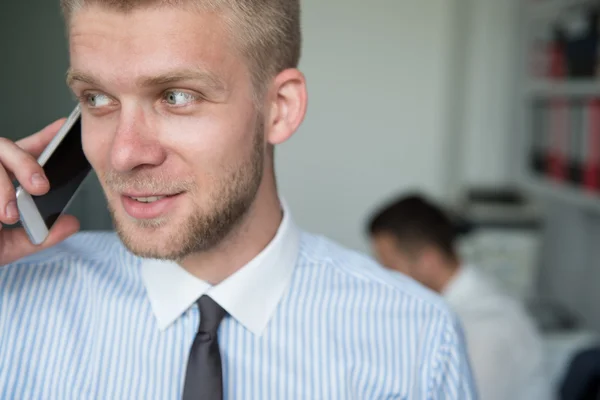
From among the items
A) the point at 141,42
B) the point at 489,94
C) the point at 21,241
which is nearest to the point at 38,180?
the point at 21,241

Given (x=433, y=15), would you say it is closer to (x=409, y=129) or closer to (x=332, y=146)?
(x=409, y=129)

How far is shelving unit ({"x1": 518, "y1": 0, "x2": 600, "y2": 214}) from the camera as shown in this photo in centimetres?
287

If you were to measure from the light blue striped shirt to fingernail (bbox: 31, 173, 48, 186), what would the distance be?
0.21m

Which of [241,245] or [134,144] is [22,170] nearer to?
[134,144]

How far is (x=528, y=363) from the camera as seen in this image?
226 centimetres

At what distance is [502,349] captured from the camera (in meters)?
2.22

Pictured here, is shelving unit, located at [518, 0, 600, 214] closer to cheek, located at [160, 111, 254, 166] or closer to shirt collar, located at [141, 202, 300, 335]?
shirt collar, located at [141, 202, 300, 335]

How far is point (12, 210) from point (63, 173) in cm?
12

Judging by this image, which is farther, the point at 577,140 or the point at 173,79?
the point at 577,140

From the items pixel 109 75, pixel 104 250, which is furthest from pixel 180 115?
pixel 104 250

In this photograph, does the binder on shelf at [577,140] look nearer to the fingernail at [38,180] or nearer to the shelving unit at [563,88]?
the shelving unit at [563,88]

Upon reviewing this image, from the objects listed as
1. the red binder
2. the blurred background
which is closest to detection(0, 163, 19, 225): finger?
the red binder

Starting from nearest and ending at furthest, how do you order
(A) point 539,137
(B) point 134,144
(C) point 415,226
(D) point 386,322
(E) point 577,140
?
1. (B) point 134,144
2. (D) point 386,322
3. (C) point 415,226
4. (E) point 577,140
5. (A) point 539,137

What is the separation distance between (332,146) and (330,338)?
9.54ft
